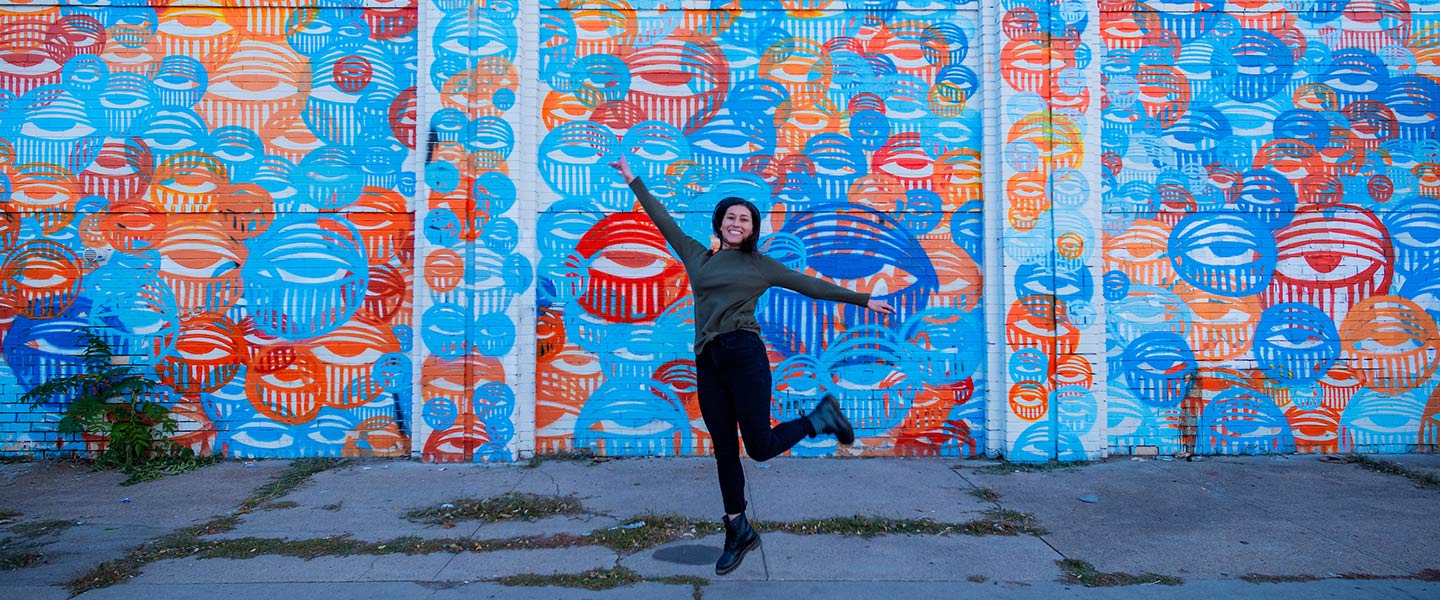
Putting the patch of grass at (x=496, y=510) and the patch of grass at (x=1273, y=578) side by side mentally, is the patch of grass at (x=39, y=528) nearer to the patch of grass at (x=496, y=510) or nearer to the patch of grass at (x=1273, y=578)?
the patch of grass at (x=496, y=510)

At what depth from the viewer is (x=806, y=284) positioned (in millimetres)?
3582

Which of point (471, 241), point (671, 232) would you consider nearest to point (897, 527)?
point (671, 232)

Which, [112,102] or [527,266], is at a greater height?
[112,102]

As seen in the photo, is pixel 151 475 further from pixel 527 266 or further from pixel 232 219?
pixel 527 266

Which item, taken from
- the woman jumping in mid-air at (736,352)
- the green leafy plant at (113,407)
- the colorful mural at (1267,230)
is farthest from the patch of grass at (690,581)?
the green leafy plant at (113,407)

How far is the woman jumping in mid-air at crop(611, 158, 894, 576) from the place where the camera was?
11.3 ft

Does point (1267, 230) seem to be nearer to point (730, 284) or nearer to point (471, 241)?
point (730, 284)

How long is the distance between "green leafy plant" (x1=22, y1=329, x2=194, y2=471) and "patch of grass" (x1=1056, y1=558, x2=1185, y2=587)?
6.43 m

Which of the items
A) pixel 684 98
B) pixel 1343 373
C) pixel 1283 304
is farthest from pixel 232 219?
pixel 1343 373

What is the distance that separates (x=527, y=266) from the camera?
19.7 ft

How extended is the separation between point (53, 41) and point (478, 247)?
4.05 meters

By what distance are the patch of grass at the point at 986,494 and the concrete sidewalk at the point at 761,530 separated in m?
0.03

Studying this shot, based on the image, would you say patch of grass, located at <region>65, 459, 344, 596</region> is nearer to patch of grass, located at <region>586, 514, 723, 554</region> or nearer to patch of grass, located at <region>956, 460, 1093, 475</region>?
patch of grass, located at <region>586, 514, 723, 554</region>

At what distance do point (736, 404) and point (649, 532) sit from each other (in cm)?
119
